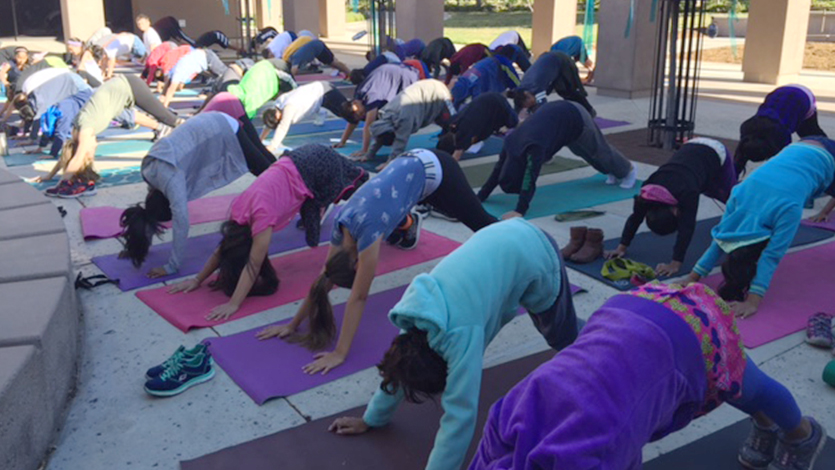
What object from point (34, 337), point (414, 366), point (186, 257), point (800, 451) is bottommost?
point (186, 257)

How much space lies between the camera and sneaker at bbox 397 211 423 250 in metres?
5.34

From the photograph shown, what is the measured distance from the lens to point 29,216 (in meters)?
4.90

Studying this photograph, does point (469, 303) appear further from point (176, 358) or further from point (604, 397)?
point (176, 358)

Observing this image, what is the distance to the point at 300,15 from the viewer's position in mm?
20047

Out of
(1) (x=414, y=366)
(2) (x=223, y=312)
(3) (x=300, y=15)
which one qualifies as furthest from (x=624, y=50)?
(3) (x=300, y=15)

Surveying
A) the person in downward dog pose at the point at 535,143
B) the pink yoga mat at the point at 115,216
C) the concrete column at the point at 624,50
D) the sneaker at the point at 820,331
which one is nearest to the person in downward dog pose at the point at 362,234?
the person in downward dog pose at the point at 535,143

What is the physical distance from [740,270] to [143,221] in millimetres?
3358


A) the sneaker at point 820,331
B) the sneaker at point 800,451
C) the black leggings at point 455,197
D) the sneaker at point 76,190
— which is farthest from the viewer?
the sneaker at point 76,190

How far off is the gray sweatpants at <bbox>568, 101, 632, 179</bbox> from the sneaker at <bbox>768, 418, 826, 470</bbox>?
3.80 meters

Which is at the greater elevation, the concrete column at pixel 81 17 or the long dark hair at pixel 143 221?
the concrete column at pixel 81 17

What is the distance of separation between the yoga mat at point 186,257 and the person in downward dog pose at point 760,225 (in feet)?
9.07

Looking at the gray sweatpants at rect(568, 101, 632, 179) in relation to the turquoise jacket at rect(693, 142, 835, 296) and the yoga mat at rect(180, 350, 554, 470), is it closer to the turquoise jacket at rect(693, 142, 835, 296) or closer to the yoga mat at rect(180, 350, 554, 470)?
the turquoise jacket at rect(693, 142, 835, 296)

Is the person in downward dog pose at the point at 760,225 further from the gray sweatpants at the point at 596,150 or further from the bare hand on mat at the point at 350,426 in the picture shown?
the bare hand on mat at the point at 350,426

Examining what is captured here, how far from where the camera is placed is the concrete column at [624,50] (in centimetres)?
1128
